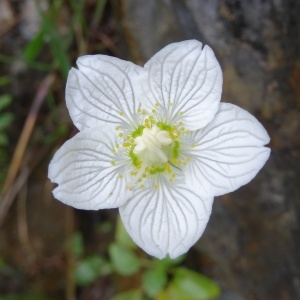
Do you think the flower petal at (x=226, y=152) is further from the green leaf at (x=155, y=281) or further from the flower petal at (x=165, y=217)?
the green leaf at (x=155, y=281)

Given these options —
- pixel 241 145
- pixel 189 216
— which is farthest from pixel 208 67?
pixel 189 216

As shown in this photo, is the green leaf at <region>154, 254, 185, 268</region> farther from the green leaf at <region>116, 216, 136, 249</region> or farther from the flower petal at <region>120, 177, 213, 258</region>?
the flower petal at <region>120, 177, 213, 258</region>

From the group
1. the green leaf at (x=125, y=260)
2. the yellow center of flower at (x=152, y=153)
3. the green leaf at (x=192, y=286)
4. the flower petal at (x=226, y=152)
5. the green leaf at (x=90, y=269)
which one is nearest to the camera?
the flower petal at (x=226, y=152)

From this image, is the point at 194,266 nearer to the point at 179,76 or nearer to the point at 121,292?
the point at 121,292

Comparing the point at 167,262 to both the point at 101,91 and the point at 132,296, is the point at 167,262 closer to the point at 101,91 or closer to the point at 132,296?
the point at 132,296

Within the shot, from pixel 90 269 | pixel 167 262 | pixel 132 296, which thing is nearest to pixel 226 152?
pixel 167 262

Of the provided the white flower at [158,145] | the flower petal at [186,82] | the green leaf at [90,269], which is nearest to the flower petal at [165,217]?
the white flower at [158,145]
